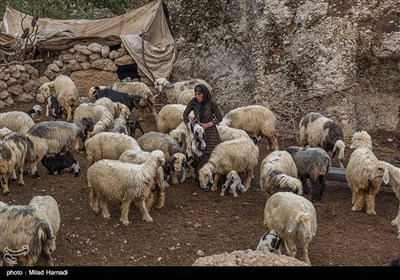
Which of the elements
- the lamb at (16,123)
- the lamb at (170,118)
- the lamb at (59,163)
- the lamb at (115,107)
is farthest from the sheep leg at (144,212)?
the lamb at (115,107)

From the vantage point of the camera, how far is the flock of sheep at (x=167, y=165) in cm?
690

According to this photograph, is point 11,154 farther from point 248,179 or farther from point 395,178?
point 395,178

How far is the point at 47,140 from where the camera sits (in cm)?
975

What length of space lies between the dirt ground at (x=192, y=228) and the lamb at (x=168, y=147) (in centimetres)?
39

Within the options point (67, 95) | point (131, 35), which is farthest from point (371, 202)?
point (131, 35)

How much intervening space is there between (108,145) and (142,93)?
4335 millimetres

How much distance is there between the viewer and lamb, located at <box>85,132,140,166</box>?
953 centimetres

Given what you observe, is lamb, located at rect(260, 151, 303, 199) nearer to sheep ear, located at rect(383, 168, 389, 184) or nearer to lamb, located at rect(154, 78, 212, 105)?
sheep ear, located at rect(383, 168, 389, 184)

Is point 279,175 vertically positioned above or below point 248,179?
above

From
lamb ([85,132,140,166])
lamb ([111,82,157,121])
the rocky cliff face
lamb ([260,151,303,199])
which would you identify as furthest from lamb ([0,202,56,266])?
the rocky cliff face

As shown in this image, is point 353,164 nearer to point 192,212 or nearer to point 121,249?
point 192,212

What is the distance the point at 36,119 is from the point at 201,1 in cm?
575

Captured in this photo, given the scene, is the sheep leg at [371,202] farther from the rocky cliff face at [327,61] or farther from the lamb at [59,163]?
the lamb at [59,163]
